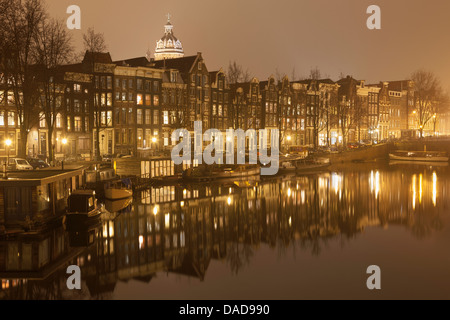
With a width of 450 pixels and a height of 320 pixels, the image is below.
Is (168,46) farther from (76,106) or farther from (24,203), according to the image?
(24,203)

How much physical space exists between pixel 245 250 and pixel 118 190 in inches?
626

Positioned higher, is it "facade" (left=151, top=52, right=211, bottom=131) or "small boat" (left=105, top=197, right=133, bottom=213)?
"facade" (left=151, top=52, right=211, bottom=131)

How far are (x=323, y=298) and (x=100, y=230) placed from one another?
1528cm

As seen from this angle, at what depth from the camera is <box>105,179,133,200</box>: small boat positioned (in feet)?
134

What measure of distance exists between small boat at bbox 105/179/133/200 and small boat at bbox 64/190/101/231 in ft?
27.3

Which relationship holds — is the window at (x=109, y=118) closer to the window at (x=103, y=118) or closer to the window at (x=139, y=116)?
the window at (x=103, y=118)

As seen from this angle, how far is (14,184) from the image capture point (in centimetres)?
2897

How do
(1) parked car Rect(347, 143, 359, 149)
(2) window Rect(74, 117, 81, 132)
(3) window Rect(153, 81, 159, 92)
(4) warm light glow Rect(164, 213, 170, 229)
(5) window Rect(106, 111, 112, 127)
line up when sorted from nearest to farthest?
(4) warm light glow Rect(164, 213, 170, 229) < (2) window Rect(74, 117, 81, 132) < (5) window Rect(106, 111, 112, 127) < (3) window Rect(153, 81, 159, 92) < (1) parked car Rect(347, 143, 359, 149)

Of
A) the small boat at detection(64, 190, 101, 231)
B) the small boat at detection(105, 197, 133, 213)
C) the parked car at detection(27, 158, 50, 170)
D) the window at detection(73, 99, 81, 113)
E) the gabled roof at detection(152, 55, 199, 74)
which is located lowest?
the small boat at detection(105, 197, 133, 213)

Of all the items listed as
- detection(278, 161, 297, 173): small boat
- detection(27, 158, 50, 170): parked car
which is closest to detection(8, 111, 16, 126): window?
detection(27, 158, 50, 170): parked car

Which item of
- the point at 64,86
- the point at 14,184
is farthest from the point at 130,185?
the point at 64,86

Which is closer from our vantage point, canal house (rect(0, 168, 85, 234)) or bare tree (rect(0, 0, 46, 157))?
canal house (rect(0, 168, 85, 234))

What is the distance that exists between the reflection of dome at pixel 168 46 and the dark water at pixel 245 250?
72579 mm

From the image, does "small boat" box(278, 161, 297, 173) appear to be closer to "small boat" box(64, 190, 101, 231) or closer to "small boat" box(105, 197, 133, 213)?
"small boat" box(105, 197, 133, 213)
